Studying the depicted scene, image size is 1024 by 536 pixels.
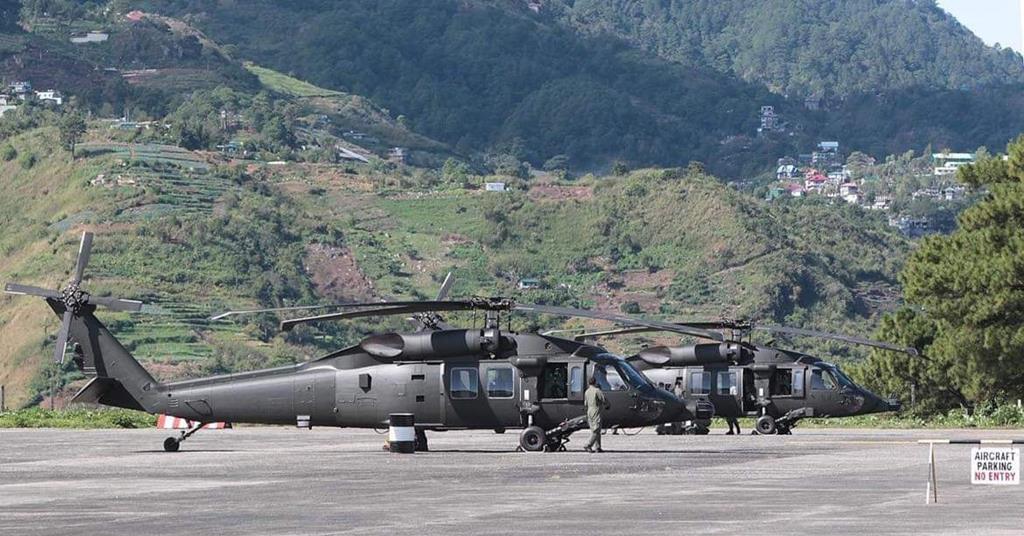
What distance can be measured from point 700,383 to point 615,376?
546 inches

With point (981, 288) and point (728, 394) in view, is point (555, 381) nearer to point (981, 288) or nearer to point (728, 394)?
point (728, 394)

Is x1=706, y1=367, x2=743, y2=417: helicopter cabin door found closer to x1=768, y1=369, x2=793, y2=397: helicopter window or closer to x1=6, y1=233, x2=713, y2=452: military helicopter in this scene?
x1=768, y1=369, x2=793, y2=397: helicopter window

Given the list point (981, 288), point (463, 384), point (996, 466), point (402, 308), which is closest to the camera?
point (996, 466)

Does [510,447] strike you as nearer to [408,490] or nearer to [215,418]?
[215,418]

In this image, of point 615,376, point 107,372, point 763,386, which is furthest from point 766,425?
point 107,372

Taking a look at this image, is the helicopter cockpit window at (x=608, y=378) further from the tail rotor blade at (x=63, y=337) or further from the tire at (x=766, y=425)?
the tire at (x=766, y=425)

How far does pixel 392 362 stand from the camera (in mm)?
40125

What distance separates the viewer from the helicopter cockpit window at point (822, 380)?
174ft

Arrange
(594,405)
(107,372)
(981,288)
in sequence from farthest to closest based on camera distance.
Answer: (981,288), (107,372), (594,405)

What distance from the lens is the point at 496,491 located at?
27.4 m

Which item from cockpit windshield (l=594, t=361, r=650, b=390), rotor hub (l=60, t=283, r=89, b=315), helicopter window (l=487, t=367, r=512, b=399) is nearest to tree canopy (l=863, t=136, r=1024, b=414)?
cockpit windshield (l=594, t=361, r=650, b=390)

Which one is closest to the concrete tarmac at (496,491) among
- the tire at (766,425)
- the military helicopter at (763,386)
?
the tire at (766,425)

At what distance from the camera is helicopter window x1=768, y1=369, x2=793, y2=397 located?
53.2 meters

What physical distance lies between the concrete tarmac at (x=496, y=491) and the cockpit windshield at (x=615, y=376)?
4.42ft
